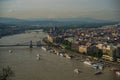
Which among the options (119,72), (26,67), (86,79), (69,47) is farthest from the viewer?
(69,47)

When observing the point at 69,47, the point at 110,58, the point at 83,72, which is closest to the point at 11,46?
the point at 69,47

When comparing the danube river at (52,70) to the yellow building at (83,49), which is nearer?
the danube river at (52,70)

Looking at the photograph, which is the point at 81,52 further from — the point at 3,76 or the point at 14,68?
the point at 3,76

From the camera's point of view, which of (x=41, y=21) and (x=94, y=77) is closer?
(x=94, y=77)

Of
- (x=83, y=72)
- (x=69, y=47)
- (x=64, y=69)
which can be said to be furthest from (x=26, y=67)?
(x=69, y=47)

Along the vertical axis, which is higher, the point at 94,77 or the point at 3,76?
the point at 3,76

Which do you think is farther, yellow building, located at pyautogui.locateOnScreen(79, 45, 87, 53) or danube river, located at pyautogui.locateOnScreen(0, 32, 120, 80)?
yellow building, located at pyautogui.locateOnScreen(79, 45, 87, 53)

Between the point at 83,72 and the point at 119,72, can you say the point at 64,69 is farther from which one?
the point at 119,72

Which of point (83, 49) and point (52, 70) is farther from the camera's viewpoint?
point (83, 49)

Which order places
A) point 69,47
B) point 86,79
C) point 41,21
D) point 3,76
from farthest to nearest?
point 41,21, point 69,47, point 86,79, point 3,76
